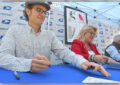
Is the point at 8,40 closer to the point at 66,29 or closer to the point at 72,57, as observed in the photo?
the point at 72,57

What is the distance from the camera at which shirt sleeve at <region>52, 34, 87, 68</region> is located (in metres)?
0.70

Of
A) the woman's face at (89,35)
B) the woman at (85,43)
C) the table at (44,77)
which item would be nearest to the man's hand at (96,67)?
the table at (44,77)

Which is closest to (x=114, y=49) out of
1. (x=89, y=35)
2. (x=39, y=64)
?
(x=89, y=35)

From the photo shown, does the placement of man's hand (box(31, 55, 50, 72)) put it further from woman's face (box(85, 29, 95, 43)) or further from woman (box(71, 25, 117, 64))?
woman's face (box(85, 29, 95, 43))

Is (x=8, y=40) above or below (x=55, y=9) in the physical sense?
below

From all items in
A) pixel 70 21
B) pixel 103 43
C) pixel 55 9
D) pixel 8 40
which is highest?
pixel 55 9

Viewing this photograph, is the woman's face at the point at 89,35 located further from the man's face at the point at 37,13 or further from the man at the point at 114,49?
the man's face at the point at 37,13

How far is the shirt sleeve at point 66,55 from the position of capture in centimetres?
70

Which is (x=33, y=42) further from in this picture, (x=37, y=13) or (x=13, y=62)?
(x=13, y=62)

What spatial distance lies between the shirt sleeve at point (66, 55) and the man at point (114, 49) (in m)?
0.88

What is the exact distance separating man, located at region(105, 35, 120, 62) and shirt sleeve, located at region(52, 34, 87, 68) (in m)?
0.88

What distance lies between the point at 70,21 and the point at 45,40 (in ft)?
4.74

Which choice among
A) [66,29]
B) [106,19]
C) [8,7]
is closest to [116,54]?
[66,29]

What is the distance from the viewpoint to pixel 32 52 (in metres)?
0.88
